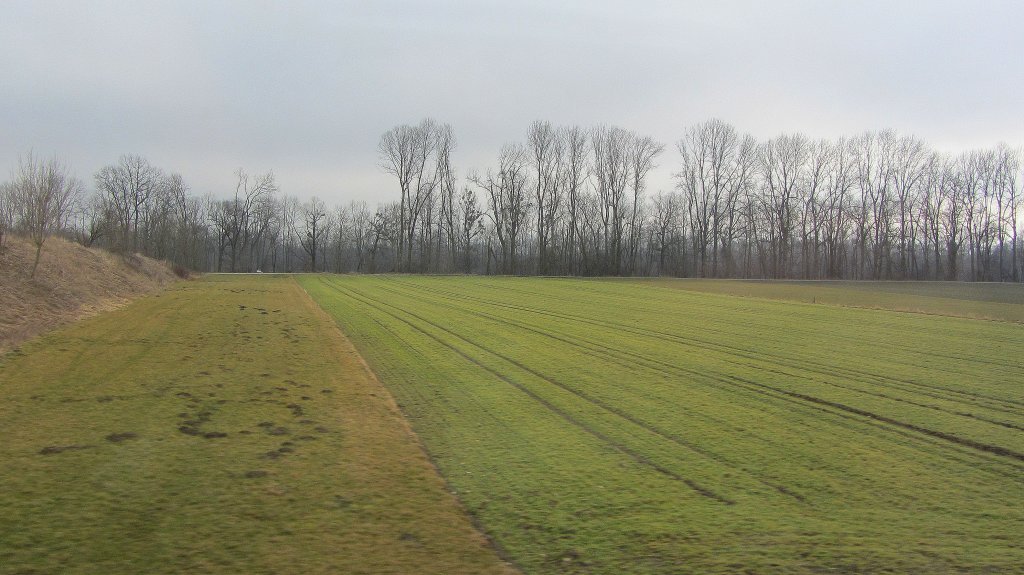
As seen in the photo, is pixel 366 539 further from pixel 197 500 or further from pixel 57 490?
pixel 57 490

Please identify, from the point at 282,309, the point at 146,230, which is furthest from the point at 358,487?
the point at 146,230

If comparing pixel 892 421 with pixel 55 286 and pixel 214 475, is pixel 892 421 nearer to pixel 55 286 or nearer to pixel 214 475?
pixel 214 475

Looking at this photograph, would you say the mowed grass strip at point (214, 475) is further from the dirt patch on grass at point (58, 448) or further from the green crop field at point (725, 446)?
the green crop field at point (725, 446)

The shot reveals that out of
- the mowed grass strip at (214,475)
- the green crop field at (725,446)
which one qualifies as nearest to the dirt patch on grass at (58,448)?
the mowed grass strip at (214,475)

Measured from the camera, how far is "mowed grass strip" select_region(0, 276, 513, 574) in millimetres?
3633

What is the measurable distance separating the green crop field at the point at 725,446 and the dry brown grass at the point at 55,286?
7.31 meters

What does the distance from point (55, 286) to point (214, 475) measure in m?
17.8

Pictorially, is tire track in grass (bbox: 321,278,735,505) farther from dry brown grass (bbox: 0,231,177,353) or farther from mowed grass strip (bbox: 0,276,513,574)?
dry brown grass (bbox: 0,231,177,353)

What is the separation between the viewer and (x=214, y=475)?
493 centimetres

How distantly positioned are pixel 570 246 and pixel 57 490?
69.1 m

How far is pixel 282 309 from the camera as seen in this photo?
68.2ft

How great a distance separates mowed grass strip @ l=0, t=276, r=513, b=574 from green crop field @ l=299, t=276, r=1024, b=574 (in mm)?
497

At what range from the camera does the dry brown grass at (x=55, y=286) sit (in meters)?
13.6

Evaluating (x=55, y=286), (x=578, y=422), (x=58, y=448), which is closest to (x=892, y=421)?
(x=578, y=422)
